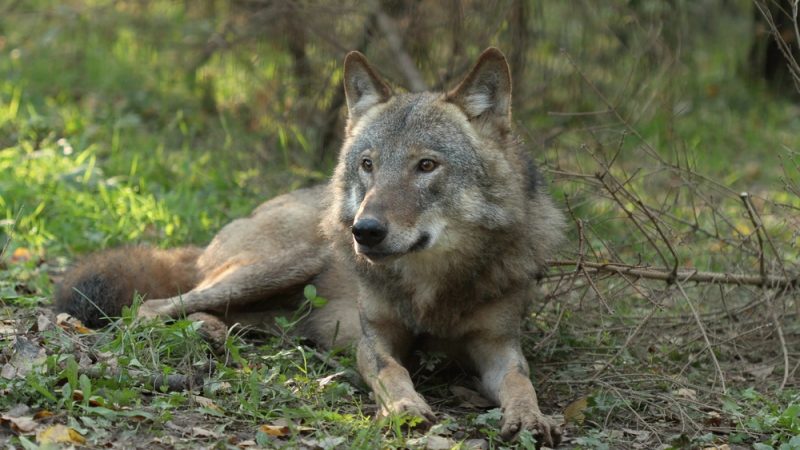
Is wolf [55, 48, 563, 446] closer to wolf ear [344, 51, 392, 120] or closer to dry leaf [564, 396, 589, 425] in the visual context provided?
wolf ear [344, 51, 392, 120]

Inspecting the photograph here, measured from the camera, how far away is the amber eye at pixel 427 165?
5.09 m

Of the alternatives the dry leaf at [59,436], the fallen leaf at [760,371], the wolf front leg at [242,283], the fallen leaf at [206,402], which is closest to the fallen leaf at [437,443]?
the fallen leaf at [206,402]

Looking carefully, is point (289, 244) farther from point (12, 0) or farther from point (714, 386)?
point (12, 0)

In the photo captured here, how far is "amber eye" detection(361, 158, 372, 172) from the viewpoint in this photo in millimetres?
5215

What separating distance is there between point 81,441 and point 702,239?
4378 millimetres

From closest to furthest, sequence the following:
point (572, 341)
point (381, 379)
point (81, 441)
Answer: point (81, 441) < point (381, 379) < point (572, 341)

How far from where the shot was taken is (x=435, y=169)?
509 centimetres

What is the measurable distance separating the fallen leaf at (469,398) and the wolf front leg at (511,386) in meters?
0.05

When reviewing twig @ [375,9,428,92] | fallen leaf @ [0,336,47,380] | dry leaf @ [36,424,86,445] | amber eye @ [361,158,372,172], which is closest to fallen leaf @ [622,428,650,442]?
amber eye @ [361,158,372,172]

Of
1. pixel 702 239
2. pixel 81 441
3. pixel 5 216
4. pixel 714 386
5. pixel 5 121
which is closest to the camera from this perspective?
pixel 81 441

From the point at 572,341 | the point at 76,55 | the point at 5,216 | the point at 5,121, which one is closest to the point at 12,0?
the point at 76,55

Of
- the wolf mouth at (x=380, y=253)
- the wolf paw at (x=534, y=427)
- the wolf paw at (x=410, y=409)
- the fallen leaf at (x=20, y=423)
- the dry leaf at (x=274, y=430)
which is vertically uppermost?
the wolf mouth at (x=380, y=253)

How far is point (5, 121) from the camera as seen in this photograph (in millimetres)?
9320

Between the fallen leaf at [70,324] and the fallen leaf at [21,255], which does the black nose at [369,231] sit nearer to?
the fallen leaf at [70,324]
